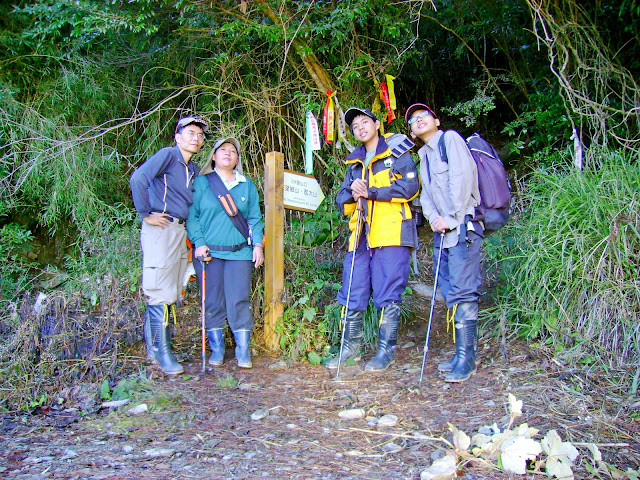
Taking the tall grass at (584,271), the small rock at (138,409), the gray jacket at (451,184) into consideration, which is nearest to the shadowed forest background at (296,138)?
the tall grass at (584,271)

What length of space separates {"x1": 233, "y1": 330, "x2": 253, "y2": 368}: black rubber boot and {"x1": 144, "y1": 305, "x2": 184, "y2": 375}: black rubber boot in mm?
477

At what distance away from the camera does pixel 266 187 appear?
15.7 ft

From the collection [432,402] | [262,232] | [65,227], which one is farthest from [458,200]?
[65,227]

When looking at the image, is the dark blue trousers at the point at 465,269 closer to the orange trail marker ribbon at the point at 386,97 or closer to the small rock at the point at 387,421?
the small rock at the point at 387,421

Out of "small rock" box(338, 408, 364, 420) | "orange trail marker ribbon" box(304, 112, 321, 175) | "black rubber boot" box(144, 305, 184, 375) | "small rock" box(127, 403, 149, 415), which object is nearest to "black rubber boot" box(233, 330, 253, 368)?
"black rubber boot" box(144, 305, 184, 375)

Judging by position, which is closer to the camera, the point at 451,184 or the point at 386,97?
the point at 451,184

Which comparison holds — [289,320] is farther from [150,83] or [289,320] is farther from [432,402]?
[150,83]

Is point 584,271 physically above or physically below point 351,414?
above

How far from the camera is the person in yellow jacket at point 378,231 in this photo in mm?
4078

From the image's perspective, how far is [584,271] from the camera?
387cm

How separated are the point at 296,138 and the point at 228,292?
277 centimetres

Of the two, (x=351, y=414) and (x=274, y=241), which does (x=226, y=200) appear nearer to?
(x=274, y=241)

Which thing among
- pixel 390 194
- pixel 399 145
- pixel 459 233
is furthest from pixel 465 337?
pixel 399 145

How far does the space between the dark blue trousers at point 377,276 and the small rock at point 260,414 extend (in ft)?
3.75
